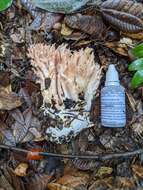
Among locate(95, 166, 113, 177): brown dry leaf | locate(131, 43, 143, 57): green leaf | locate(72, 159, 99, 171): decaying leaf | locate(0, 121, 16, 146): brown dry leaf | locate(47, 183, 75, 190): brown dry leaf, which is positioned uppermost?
locate(131, 43, 143, 57): green leaf

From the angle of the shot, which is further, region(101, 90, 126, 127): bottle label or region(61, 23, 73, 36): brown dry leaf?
region(61, 23, 73, 36): brown dry leaf

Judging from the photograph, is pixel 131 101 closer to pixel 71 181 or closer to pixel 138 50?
pixel 138 50

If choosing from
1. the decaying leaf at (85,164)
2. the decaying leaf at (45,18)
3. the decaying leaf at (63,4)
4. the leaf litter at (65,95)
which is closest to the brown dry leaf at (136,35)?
the leaf litter at (65,95)

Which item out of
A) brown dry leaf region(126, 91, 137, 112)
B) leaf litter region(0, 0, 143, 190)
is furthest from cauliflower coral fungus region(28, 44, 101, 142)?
brown dry leaf region(126, 91, 137, 112)

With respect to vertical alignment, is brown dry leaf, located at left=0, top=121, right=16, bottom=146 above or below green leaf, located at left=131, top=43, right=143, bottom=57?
below

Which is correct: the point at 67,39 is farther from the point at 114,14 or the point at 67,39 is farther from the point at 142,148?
the point at 142,148

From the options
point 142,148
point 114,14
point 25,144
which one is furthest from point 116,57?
point 25,144

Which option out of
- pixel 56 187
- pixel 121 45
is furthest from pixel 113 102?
pixel 56 187

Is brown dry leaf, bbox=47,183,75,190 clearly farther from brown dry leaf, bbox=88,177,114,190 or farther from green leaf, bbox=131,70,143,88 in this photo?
green leaf, bbox=131,70,143,88
